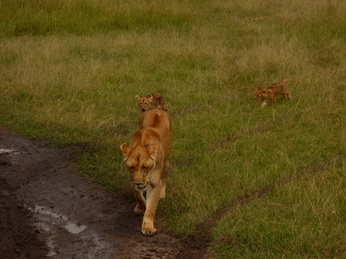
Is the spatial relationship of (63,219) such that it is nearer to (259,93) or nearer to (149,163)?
(149,163)

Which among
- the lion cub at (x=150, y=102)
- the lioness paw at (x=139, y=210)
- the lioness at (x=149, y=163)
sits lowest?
the lioness paw at (x=139, y=210)

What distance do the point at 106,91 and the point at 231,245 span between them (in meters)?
4.92

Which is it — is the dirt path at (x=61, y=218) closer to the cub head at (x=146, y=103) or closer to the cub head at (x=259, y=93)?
the cub head at (x=146, y=103)

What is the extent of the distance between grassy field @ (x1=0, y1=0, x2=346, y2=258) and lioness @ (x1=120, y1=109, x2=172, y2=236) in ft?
0.85

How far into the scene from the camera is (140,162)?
4.98m

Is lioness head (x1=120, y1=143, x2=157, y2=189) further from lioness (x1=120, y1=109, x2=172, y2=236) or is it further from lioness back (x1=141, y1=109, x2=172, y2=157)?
lioness back (x1=141, y1=109, x2=172, y2=157)

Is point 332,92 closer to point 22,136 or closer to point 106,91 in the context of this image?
point 106,91

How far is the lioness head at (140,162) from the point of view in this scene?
4973mm

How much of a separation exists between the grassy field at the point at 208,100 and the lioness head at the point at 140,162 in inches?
23.4

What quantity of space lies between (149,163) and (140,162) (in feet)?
0.28

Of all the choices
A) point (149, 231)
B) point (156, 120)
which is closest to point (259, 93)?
point (156, 120)

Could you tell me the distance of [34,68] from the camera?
1025 cm

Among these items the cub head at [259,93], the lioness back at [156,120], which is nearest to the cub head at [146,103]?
the cub head at [259,93]

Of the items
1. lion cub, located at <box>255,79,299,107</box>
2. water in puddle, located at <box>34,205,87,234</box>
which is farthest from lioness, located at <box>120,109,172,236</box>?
lion cub, located at <box>255,79,299,107</box>
